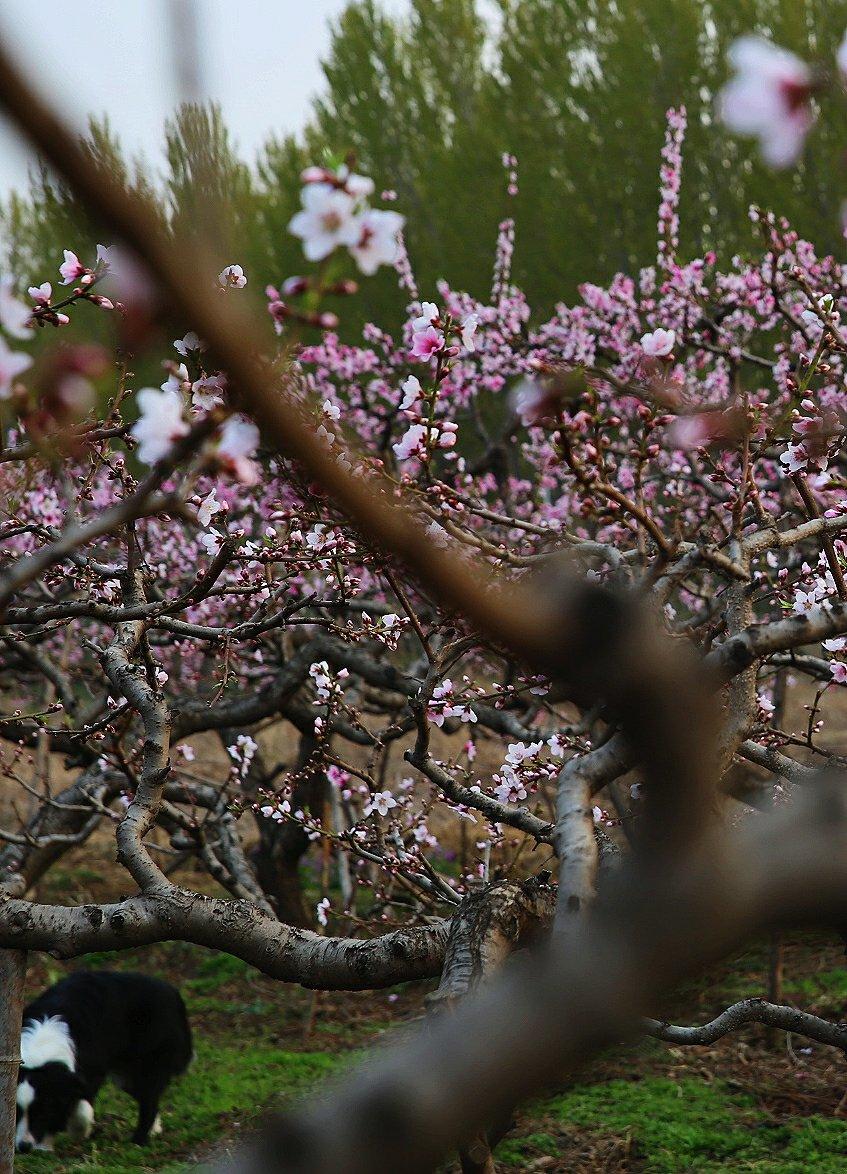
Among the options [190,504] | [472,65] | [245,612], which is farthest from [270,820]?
[472,65]

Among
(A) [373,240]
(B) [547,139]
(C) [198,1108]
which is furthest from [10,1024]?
(B) [547,139]

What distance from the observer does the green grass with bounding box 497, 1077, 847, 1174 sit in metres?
4.67

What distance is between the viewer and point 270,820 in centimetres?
814

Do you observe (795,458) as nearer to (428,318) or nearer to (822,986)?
(428,318)

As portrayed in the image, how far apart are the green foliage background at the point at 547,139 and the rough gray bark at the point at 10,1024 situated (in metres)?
17.4

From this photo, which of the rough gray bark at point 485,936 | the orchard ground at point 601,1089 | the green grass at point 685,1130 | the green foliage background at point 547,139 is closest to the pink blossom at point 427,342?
the rough gray bark at point 485,936

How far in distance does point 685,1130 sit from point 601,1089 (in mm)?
749

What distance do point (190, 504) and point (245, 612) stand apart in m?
3.11

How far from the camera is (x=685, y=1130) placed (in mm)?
4988

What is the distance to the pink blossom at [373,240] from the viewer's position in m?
1.38

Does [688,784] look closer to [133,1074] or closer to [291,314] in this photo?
[291,314]

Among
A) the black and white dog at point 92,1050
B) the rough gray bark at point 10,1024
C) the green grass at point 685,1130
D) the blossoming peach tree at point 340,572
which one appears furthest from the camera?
the black and white dog at point 92,1050

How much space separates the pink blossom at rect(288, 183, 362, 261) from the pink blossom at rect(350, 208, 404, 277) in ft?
0.03

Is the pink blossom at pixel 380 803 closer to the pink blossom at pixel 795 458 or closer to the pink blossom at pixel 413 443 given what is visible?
the pink blossom at pixel 413 443
